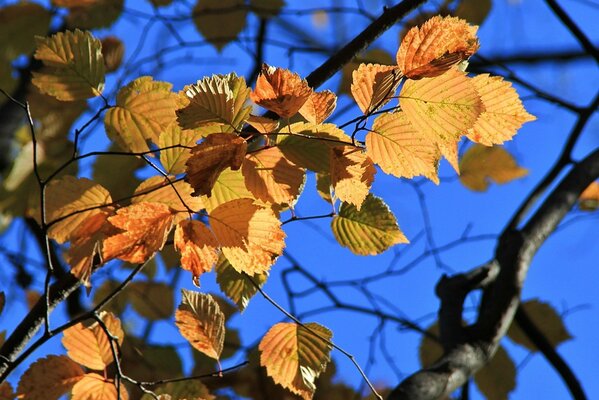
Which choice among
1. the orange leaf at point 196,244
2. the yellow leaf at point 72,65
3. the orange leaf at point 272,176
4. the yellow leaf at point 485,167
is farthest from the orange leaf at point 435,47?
the yellow leaf at point 485,167

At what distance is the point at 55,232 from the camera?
Answer: 763mm

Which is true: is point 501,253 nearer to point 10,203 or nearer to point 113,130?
point 113,130

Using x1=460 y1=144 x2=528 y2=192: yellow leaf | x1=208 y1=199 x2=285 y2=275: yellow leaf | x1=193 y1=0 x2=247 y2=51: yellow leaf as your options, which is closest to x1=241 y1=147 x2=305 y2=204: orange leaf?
x1=208 y1=199 x2=285 y2=275: yellow leaf

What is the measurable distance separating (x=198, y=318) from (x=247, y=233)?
21 cm

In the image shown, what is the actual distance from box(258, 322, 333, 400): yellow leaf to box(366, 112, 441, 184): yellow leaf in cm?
23

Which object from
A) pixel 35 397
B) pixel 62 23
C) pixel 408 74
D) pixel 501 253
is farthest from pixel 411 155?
pixel 62 23

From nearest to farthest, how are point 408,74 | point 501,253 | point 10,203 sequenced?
point 408,74, point 501,253, point 10,203

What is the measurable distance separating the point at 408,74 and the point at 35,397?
1.83 feet

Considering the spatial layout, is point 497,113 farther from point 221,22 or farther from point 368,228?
point 221,22

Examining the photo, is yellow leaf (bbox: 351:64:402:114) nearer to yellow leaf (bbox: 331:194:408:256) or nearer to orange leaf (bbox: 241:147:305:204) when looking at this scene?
orange leaf (bbox: 241:147:305:204)

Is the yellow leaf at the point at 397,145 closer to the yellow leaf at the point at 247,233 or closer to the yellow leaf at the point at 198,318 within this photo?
the yellow leaf at the point at 247,233

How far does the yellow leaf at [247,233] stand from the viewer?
683 millimetres

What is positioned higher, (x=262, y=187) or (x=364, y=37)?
(x=364, y=37)

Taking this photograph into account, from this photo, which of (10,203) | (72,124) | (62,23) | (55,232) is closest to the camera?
(55,232)
